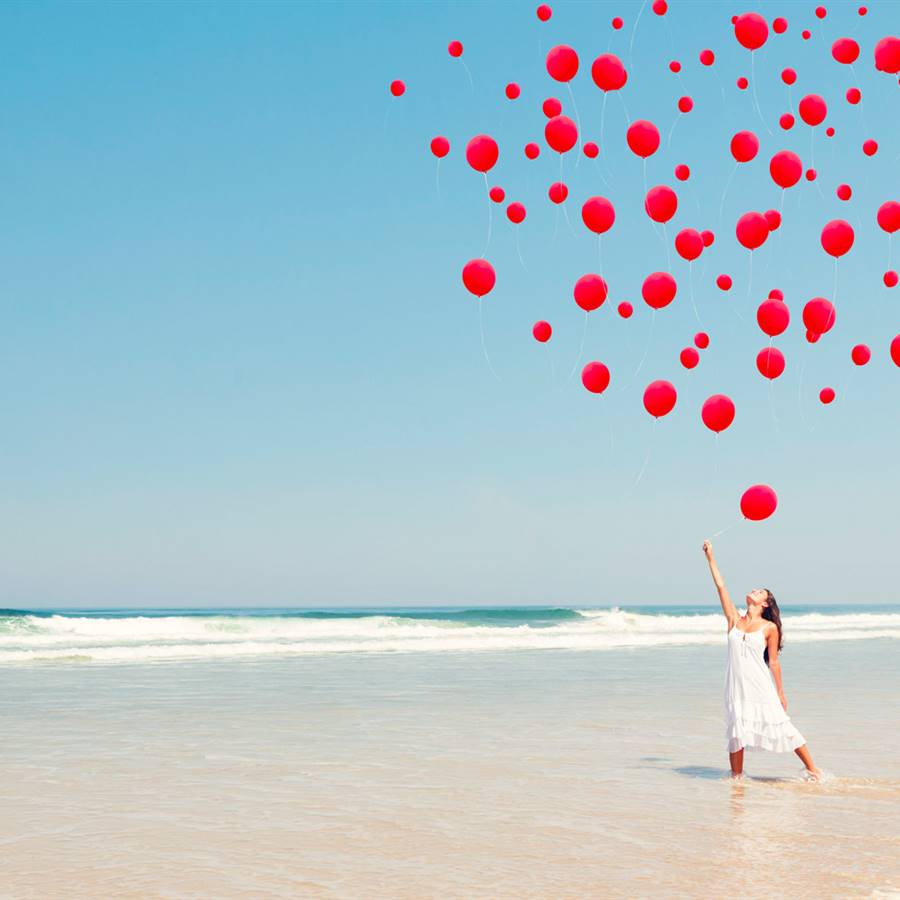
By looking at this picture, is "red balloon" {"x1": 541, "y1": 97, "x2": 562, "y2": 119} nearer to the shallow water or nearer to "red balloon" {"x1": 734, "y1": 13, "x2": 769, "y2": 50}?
"red balloon" {"x1": 734, "y1": 13, "x2": 769, "y2": 50}

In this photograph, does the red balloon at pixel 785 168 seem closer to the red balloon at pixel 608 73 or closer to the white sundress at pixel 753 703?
the red balloon at pixel 608 73

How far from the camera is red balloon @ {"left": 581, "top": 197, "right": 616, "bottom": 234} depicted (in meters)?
8.58

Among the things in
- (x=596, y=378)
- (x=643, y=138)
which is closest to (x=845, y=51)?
(x=643, y=138)

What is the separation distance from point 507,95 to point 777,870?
19.6 feet

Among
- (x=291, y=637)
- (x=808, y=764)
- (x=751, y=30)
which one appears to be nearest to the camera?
(x=808, y=764)

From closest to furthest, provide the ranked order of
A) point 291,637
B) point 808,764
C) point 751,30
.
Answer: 1. point 808,764
2. point 751,30
3. point 291,637

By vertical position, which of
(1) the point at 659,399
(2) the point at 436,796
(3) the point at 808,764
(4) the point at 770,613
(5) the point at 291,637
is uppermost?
(1) the point at 659,399

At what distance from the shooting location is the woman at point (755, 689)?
7.88 meters

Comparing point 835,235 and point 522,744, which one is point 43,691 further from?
point 835,235

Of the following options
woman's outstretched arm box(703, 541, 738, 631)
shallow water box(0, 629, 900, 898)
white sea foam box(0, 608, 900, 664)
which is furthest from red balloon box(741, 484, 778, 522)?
white sea foam box(0, 608, 900, 664)

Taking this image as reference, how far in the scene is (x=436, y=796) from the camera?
7406 mm

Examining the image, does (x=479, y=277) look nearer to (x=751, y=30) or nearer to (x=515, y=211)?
Answer: (x=515, y=211)

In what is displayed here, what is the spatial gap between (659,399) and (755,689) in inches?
94.3

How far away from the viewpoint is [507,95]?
8.80m
